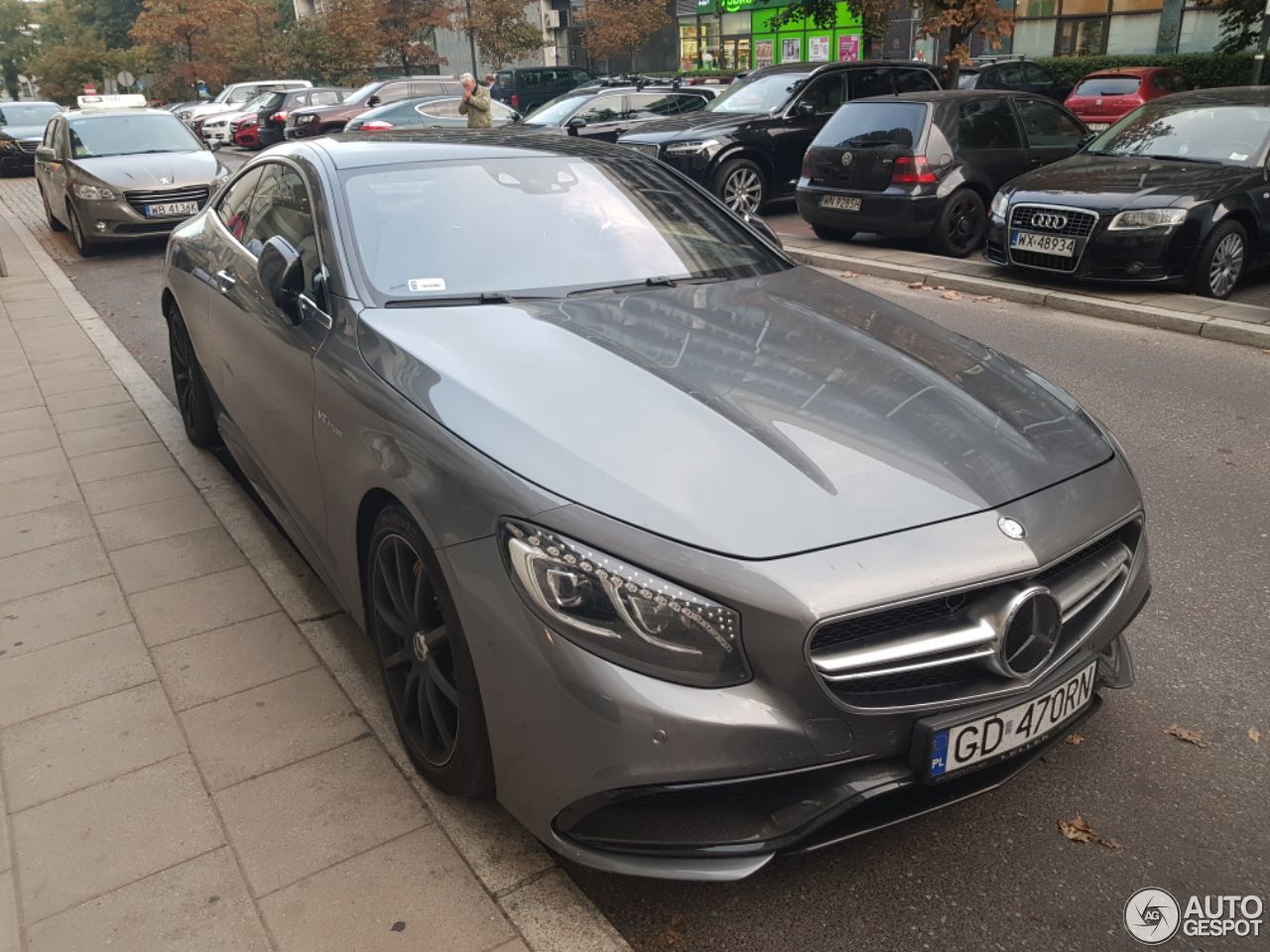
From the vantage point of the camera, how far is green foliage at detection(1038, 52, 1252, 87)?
22625mm

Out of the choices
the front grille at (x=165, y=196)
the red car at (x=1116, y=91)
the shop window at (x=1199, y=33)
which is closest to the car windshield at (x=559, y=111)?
the front grille at (x=165, y=196)

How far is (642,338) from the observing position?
3.08 metres

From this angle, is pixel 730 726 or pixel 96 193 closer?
pixel 730 726

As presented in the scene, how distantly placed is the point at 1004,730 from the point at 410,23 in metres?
43.1

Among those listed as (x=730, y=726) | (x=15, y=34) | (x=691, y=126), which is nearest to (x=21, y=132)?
(x=691, y=126)

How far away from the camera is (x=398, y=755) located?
3.03m

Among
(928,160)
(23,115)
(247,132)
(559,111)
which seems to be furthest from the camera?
(247,132)

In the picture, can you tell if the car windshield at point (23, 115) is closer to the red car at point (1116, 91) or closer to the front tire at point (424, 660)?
the red car at point (1116, 91)

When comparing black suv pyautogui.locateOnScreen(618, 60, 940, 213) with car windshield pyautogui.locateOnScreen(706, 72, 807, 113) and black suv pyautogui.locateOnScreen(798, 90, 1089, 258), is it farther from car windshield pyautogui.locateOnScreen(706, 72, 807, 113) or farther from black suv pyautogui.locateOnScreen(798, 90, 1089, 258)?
black suv pyautogui.locateOnScreen(798, 90, 1089, 258)

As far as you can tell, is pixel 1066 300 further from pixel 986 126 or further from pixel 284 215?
pixel 284 215

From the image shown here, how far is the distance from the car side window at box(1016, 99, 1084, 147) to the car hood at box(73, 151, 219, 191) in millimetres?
9108

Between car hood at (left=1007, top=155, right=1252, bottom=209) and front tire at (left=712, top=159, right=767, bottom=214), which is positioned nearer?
car hood at (left=1007, top=155, right=1252, bottom=209)

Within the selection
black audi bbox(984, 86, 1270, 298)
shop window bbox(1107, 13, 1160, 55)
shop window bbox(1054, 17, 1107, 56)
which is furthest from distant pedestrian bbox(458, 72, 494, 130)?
shop window bbox(1054, 17, 1107, 56)

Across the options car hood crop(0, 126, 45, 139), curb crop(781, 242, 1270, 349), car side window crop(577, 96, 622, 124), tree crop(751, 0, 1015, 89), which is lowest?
curb crop(781, 242, 1270, 349)
